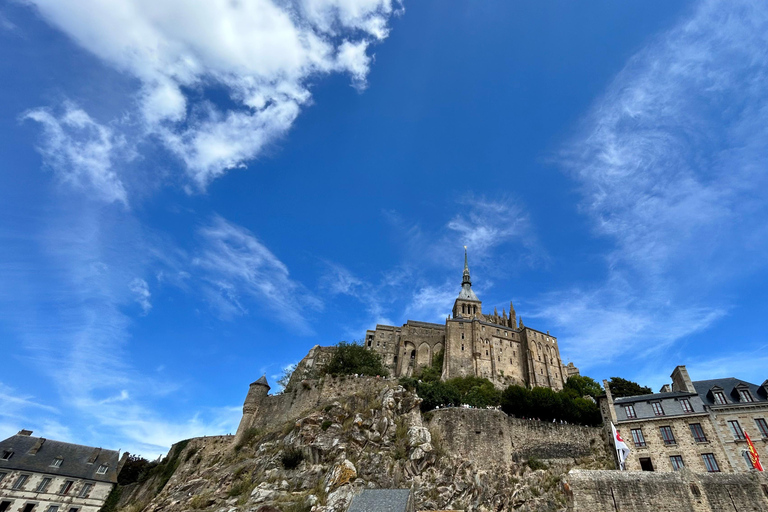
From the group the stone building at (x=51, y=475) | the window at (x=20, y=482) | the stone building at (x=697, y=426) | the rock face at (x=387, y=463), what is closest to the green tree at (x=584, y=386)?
the rock face at (x=387, y=463)

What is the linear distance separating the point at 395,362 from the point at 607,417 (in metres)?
42.7

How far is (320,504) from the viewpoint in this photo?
25.2 m

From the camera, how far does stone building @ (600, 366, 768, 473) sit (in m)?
25.3

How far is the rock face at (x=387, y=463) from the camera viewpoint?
87.5ft

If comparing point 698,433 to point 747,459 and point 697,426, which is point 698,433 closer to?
point 697,426

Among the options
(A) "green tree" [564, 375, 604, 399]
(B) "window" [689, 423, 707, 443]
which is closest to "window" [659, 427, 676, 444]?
(B) "window" [689, 423, 707, 443]

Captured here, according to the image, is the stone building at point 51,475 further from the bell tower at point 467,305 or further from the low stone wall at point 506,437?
the bell tower at point 467,305

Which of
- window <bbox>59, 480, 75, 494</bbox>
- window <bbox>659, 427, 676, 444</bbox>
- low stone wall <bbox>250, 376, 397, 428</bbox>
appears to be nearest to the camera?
window <bbox>659, 427, 676, 444</bbox>

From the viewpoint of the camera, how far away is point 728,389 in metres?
27.7

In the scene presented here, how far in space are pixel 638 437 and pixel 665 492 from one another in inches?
Answer: 490

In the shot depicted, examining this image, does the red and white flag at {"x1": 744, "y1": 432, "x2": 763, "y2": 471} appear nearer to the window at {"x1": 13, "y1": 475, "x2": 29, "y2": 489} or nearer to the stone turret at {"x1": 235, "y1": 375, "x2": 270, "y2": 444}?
the stone turret at {"x1": 235, "y1": 375, "x2": 270, "y2": 444}

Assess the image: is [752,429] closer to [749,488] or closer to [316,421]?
[749,488]

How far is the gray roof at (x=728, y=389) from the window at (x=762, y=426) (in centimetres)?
124

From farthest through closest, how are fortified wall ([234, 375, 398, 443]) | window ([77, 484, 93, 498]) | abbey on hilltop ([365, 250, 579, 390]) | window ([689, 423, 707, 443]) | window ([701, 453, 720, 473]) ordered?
1. abbey on hilltop ([365, 250, 579, 390])
2. window ([77, 484, 93, 498])
3. fortified wall ([234, 375, 398, 443])
4. window ([689, 423, 707, 443])
5. window ([701, 453, 720, 473])
